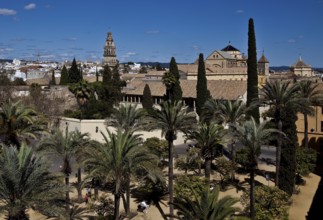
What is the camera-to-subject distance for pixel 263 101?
3102cm

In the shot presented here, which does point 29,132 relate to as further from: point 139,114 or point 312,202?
point 312,202

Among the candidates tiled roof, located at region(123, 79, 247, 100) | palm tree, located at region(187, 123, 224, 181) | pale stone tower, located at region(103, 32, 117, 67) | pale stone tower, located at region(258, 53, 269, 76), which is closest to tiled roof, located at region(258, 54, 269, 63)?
pale stone tower, located at region(258, 53, 269, 76)

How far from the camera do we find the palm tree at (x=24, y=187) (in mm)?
15094

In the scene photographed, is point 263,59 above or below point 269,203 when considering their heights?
above

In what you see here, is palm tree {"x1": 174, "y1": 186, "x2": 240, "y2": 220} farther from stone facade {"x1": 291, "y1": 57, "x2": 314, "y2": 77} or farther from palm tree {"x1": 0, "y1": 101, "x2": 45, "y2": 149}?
stone facade {"x1": 291, "y1": 57, "x2": 314, "y2": 77}

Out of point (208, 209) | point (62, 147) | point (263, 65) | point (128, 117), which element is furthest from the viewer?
point (263, 65)

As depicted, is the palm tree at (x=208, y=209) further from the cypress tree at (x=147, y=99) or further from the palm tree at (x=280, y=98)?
the cypress tree at (x=147, y=99)

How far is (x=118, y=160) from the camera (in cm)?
1905

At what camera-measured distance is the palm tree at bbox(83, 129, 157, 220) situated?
1894 cm

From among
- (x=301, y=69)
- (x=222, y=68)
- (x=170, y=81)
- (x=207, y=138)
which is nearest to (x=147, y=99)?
(x=170, y=81)

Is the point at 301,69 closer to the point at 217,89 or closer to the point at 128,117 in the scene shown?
the point at 217,89

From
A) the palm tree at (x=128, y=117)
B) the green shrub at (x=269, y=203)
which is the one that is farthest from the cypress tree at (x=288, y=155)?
the palm tree at (x=128, y=117)

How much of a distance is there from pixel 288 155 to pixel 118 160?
49.5ft

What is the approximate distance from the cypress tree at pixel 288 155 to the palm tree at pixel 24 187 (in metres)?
18.0
